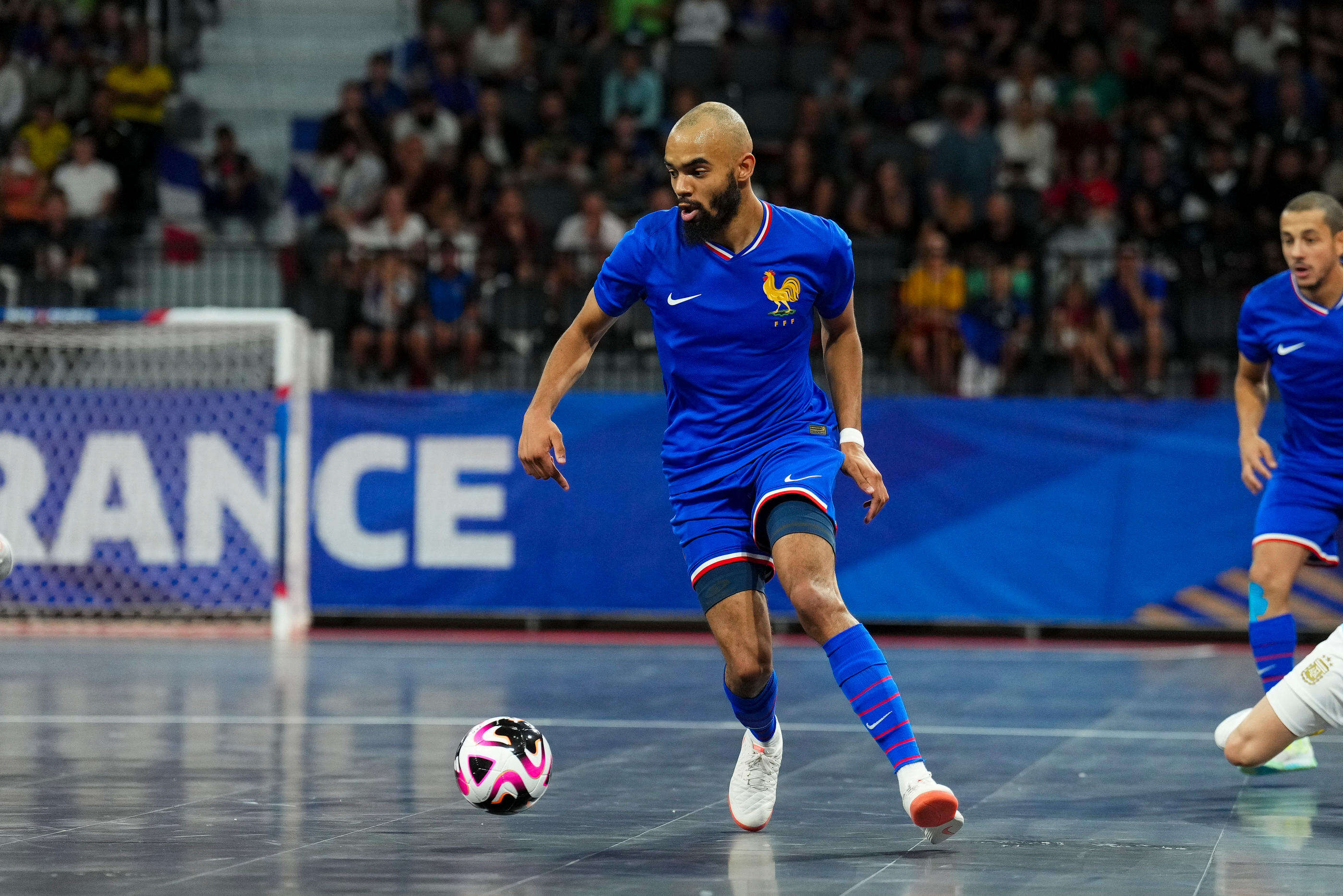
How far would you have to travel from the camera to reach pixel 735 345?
19.8 ft

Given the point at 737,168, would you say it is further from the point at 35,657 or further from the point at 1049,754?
the point at 35,657

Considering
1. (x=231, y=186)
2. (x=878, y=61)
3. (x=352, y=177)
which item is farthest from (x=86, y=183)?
(x=878, y=61)

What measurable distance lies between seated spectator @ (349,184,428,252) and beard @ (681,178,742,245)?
9.66 m

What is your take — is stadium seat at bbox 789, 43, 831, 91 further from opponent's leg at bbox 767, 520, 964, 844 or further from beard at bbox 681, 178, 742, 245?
opponent's leg at bbox 767, 520, 964, 844

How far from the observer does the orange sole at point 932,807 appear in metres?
5.40

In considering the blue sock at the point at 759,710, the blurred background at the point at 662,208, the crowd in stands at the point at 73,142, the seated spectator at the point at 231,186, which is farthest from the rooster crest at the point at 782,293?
the seated spectator at the point at 231,186

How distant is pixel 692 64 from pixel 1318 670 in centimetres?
1316

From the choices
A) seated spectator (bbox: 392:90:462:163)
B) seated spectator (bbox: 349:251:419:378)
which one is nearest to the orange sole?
seated spectator (bbox: 349:251:419:378)

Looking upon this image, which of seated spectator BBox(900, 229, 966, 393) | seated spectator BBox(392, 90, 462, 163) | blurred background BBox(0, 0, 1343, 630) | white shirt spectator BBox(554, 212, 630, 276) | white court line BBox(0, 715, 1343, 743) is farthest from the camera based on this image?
seated spectator BBox(392, 90, 462, 163)

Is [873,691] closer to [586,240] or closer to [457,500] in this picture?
[457,500]

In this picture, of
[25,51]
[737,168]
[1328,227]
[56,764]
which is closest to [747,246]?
[737,168]

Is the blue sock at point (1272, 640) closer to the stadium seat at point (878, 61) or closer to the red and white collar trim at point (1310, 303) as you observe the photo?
the red and white collar trim at point (1310, 303)

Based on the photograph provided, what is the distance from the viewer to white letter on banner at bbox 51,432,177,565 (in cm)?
1380

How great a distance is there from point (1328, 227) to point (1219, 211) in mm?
8512
